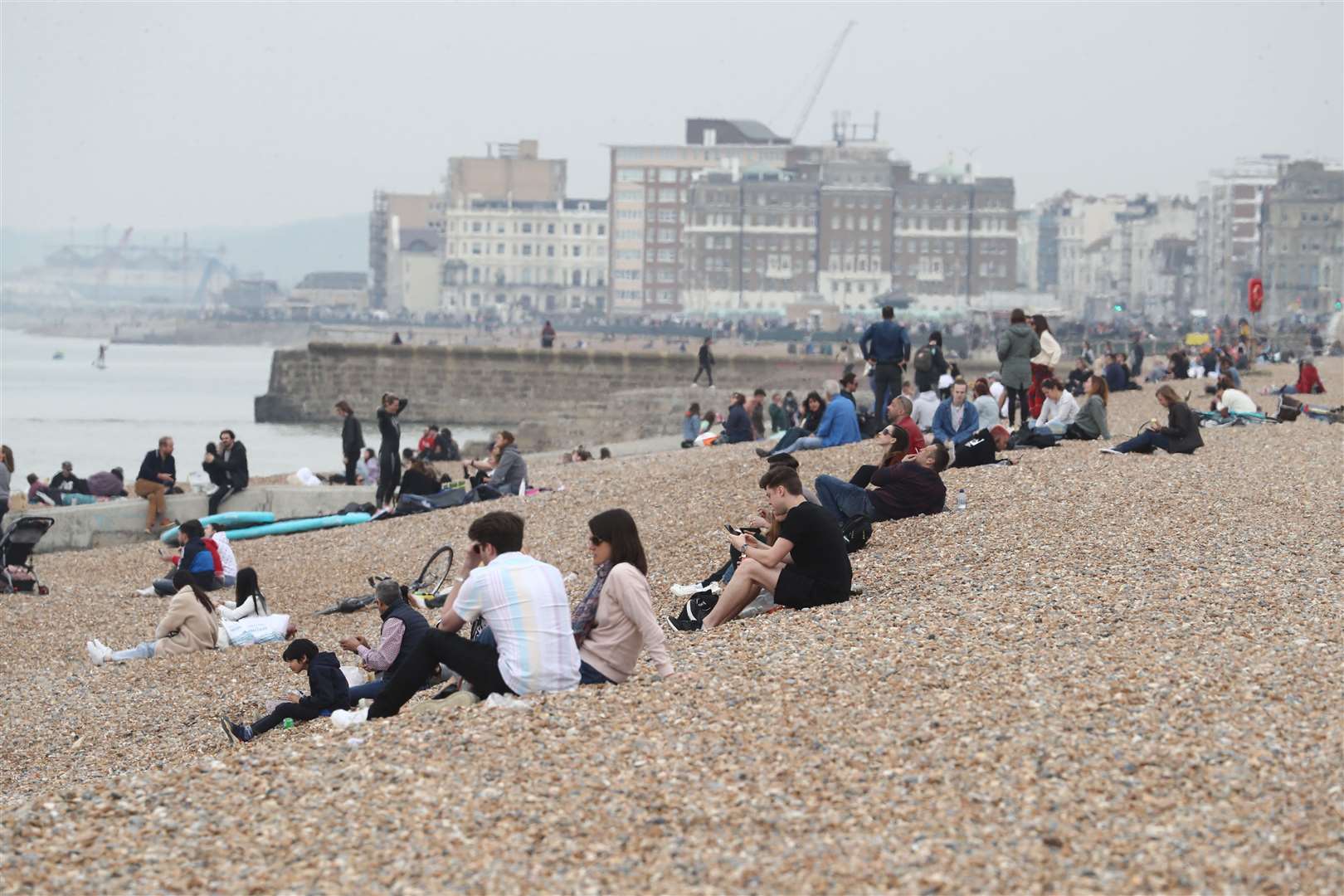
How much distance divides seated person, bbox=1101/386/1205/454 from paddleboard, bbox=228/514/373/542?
7214 mm

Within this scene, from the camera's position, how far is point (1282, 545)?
1057 centimetres

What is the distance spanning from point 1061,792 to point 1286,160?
524 feet

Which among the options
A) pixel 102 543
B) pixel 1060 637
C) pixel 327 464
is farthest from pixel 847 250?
pixel 1060 637

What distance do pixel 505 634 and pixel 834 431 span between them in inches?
419

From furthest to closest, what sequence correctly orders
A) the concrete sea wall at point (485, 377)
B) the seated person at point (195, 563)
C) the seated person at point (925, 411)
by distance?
1. the concrete sea wall at point (485, 377)
2. the seated person at point (925, 411)
3. the seated person at point (195, 563)

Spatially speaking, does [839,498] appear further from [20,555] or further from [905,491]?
[20,555]

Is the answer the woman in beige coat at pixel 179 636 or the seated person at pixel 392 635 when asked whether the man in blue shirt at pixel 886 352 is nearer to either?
the woman in beige coat at pixel 179 636

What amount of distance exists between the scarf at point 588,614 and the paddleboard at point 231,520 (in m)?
10.5

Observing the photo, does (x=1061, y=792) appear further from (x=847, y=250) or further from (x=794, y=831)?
(x=847, y=250)

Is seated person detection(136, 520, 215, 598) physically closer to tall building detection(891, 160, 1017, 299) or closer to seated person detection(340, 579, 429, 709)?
seated person detection(340, 579, 429, 709)

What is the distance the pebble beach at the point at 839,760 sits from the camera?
5.16 m

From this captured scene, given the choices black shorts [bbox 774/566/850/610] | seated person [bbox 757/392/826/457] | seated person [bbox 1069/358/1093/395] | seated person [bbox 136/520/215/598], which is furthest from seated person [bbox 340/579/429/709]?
seated person [bbox 1069/358/1093/395]

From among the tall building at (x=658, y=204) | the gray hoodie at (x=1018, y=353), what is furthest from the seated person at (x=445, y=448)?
the tall building at (x=658, y=204)

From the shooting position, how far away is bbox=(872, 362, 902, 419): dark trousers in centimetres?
1905
